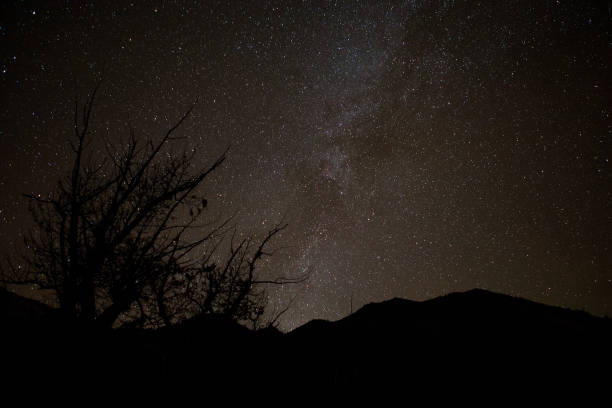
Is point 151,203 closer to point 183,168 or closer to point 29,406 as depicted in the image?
point 183,168

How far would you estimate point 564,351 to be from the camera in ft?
17.7

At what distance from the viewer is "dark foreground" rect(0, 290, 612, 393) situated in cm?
434

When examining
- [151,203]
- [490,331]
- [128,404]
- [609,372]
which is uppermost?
[151,203]

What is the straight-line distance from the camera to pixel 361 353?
7.24 meters

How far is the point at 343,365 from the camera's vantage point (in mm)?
6594

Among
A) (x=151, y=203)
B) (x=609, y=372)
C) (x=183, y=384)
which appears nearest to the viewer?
(x=609, y=372)

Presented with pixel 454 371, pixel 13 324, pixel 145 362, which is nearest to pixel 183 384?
pixel 145 362

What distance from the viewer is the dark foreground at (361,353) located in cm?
434

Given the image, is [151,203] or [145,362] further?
[151,203]

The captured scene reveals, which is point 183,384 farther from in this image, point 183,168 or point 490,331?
point 490,331

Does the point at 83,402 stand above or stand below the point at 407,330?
below

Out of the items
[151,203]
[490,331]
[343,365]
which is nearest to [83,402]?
[151,203]

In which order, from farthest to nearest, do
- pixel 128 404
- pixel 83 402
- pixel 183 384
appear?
pixel 183 384
pixel 128 404
pixel 83 402

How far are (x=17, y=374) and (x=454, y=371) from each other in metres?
7.35
